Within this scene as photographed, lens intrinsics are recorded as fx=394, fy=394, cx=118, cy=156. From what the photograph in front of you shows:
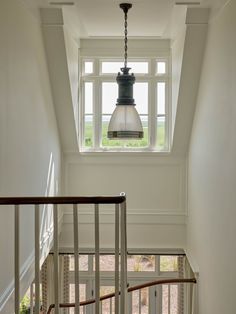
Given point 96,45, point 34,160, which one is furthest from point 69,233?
point 96,45

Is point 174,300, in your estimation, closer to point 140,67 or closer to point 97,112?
point 97,112

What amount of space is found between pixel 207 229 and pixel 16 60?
2.68 meters

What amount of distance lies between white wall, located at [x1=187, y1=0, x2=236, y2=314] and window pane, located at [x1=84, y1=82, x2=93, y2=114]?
5.33 ft

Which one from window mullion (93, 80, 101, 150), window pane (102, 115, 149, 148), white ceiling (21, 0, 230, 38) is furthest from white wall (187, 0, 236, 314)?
window mullion (93, 80, 101, 150)

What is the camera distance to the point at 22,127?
3518 millimetres

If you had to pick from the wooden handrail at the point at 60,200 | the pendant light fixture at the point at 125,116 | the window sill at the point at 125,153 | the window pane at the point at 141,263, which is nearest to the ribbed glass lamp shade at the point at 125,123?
the pendant light fixture at the point at 125,116

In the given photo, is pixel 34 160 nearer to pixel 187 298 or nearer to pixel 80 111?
pixel 80 111

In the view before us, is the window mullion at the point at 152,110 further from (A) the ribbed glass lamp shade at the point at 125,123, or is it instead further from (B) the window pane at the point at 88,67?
(A) the ribbed glass lamp shade at the point at 125,123

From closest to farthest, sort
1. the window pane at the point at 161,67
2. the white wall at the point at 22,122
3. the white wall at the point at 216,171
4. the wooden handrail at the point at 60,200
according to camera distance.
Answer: the wooden handrail at the point at 60,200, the white wall at the point at 22,122, the white wall at the point at 216,171, the window pane at the point at 161,67

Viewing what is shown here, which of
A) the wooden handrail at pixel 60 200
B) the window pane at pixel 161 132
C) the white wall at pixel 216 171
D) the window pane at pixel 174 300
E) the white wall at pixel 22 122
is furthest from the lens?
the window pane at pixel 174 300

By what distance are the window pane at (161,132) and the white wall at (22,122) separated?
1.84 m

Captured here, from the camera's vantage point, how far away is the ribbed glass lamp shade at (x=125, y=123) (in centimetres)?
402

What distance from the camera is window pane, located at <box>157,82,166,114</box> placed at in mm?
5859

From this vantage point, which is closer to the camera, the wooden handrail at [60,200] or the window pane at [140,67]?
the wooden handrail at [60,200]
